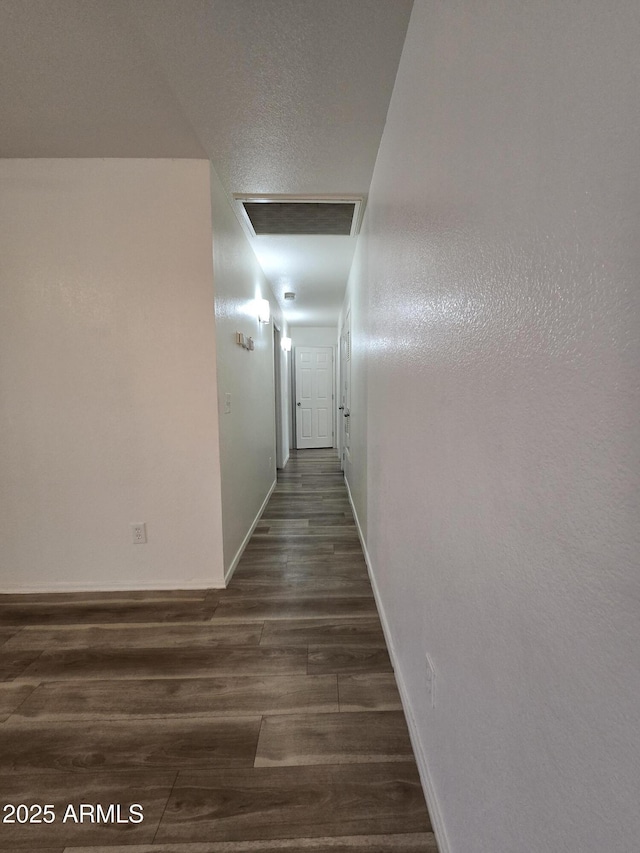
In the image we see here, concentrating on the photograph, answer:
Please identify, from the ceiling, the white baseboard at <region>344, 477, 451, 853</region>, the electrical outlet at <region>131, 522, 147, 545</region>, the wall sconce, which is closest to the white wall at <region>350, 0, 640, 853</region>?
the white baseboard at <region>344, 477, 451, 853</region>

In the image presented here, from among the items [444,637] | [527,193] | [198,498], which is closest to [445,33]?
[527,193]

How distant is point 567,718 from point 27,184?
2.96 metres

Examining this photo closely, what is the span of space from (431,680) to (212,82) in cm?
229

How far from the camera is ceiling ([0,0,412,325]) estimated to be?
1.16 metres

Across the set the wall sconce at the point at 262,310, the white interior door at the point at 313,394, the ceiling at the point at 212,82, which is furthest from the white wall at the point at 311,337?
the ceiling at the point at 212,82

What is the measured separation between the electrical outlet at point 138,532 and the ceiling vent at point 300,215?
2.16 meters

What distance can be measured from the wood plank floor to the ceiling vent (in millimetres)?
2458

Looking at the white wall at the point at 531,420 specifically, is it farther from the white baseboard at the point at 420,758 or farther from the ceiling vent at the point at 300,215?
the ceiling vent at the point at 300,215

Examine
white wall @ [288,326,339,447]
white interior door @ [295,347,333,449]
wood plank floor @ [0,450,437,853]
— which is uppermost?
white wall @ [288,326,339,447]

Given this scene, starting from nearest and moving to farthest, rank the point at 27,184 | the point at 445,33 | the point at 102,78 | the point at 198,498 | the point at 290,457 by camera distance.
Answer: the point at 445,33, the point at 102,78, the point at 27,184, the point at 198,498, the point at 290,457

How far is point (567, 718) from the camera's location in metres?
0.43

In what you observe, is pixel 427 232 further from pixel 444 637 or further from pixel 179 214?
pixel 179 214

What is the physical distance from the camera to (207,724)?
1.21 m

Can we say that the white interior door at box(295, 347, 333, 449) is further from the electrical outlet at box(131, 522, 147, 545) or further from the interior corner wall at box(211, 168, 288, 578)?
the electrical outlet at box(131, 522, 147, 545)
